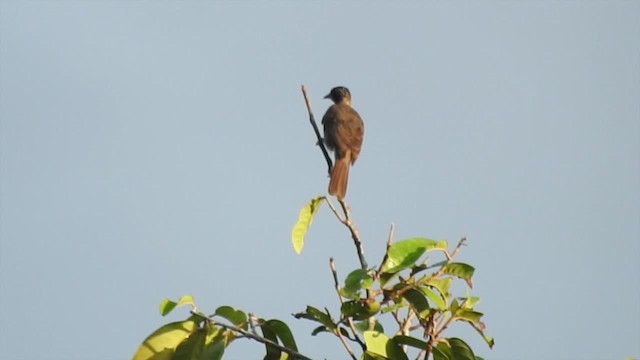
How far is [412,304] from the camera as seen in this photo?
14.4 ft

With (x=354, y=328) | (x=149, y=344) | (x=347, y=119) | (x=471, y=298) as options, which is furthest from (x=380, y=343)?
(x=347, y=119)

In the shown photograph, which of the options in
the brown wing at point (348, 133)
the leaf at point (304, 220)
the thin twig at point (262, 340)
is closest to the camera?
the thin twig at point (262, 340)

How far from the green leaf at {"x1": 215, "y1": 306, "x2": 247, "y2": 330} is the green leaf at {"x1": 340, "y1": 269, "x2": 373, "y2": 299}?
0.40 m

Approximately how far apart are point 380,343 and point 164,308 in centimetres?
85

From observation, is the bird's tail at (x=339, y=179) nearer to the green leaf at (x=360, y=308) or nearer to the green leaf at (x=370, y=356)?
the green leaf at (x=360, y=308)

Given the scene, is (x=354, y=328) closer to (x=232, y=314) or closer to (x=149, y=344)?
(x=232, y=314)

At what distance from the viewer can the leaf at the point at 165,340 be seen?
4.20 metres

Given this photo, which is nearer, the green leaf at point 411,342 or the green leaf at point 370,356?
the green leaf at point 370,356

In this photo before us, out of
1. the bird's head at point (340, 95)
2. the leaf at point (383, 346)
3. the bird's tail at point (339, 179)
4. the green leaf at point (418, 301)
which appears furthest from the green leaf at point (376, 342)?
the bird's head at point (340, 95)

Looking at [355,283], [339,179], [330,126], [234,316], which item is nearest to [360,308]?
[355,283]

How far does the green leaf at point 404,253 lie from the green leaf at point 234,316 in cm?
61

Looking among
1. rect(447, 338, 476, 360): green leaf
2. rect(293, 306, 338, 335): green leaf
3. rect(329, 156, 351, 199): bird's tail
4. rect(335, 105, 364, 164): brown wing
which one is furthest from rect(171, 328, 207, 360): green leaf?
rect(335, 105, 364, 164): brown wing

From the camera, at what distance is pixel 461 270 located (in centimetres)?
455

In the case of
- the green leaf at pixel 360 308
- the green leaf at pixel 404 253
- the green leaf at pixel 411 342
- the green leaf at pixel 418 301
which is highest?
the green leaf at pixel 404 253
